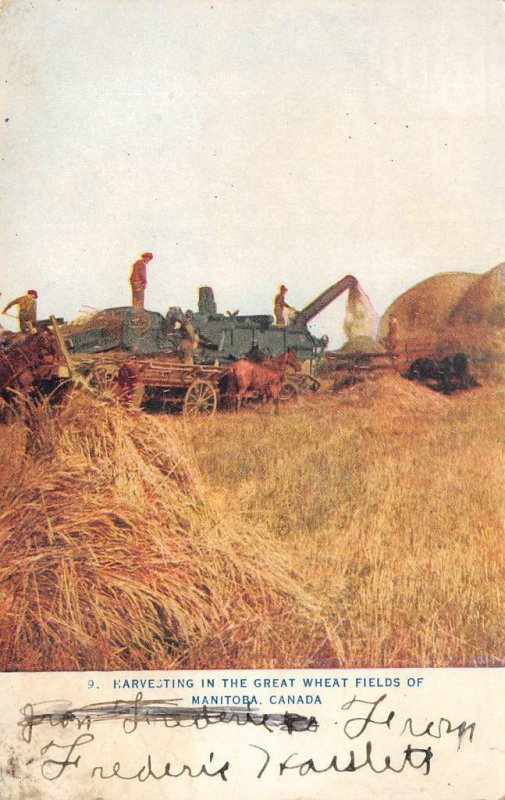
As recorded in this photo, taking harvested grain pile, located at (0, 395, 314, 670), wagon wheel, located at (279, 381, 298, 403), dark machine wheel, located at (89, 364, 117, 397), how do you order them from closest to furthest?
harvested grain pile, located at (0, 395, 314, 670)
dark machine wheel, located at (89, 364, 117, 397)
wagon wheel, located at (279, 381, 298, 403)

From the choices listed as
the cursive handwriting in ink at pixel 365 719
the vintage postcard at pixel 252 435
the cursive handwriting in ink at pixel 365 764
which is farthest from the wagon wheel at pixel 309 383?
the cursive handwriting in ink at pixel 365 764

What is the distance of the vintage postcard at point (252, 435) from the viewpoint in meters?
4.50

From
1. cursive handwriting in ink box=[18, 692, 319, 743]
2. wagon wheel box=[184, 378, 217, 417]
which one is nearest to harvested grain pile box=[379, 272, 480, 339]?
wagon wheel box=[184, 378, 217, 417]

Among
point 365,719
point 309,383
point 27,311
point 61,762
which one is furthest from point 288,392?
point 61,762

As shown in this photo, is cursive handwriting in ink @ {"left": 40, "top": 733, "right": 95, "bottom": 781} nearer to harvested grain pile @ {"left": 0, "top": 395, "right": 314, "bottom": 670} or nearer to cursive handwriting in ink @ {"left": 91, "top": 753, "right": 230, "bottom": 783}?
cursive handwriting in ink @ {"left": 91, "top": 753, "right": 230, "bottom": 783}

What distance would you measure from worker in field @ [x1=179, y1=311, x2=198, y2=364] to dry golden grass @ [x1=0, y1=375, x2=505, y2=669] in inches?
19.5

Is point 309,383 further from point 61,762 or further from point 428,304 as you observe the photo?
point 61,762

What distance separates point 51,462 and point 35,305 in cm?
100

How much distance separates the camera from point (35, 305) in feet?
16.0

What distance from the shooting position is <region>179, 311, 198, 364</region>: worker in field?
16.6ft

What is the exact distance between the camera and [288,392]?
519 cm

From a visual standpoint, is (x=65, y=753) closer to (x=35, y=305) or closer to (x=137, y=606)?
(x=137, y=606)

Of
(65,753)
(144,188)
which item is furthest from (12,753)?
(144,188)

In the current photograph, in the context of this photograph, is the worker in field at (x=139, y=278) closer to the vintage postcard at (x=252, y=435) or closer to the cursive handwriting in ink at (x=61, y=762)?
the vintage postcard at (x=252, y=435)
